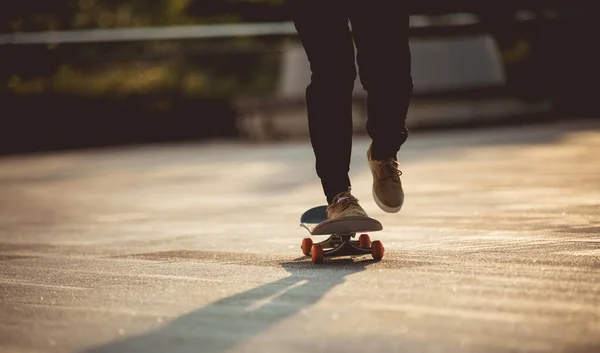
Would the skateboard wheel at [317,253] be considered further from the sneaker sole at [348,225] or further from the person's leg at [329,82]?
the person's leg at [329,82]

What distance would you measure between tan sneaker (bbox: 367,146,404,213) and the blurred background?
1008 centimetres

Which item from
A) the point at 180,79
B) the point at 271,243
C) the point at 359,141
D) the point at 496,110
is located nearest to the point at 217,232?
the point at 271,243

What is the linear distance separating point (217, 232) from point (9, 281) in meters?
1.78

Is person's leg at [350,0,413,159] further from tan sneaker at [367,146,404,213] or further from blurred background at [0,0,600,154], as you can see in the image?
blurred background at [0,0,600,154]

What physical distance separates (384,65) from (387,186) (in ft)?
1.51

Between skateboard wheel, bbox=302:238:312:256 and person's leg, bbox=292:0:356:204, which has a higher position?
person's leg, bbox=292:0:356:204

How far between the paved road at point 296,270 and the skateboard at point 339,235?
0.06 m

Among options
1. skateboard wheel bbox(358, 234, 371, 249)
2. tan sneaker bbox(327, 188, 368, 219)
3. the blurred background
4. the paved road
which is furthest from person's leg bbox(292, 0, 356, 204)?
the blurred background

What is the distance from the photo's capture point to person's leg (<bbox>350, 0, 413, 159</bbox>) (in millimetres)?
4414

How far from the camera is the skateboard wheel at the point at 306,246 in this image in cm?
441

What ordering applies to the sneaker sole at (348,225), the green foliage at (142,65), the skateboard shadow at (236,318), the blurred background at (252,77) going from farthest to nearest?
1. the green foliage at (142,65)
2. the blurred background at (252,77)
3. the sneaker sole at (348,225)
4. the skateboard shadow at (236,318)

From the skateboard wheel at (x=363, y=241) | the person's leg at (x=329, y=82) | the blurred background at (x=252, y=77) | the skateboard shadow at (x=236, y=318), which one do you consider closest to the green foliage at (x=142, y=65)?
the blurred background at (x=252, y=77)

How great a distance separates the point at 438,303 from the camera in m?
3.16

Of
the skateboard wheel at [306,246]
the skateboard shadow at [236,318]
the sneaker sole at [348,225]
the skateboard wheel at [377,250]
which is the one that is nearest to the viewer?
the skateboard shadow at [236,318]
